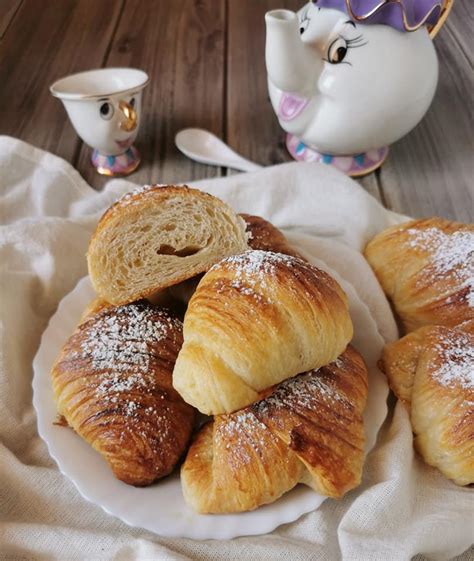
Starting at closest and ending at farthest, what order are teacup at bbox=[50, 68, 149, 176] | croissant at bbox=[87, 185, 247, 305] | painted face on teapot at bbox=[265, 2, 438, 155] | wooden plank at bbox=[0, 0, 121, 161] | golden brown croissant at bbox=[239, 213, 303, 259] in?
croissant at bbox=[87, 185, 247, 305] < golden brown croissant at bbox=[239, 213, 303, 259] < painted face on teapot at bbox=[265, 2, 438, 155] < teacup at bbox=[50, 68, 149, 176] < wooden plank at bbox=[0, 0, 121, 161]

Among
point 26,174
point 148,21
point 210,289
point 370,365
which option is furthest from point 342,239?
point 148,21

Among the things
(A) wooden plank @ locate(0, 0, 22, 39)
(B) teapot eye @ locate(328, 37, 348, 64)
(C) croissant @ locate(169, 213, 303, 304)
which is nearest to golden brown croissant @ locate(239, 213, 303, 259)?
(C) croissant @ locate(169, 213, 303, 304)

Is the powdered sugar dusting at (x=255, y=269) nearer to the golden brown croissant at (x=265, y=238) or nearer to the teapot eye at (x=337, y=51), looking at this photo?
the golden brown croissant at (x=265, y=238)

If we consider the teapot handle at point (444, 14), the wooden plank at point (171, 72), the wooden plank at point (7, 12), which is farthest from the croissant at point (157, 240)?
the wooden plank at point (7, 12)

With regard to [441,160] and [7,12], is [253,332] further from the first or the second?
[7,12]

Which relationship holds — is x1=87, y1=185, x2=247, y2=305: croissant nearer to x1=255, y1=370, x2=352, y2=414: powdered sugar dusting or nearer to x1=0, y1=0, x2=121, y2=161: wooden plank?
x1=255, y1=370, x2=352, y2=414: powdered sugar dusting
